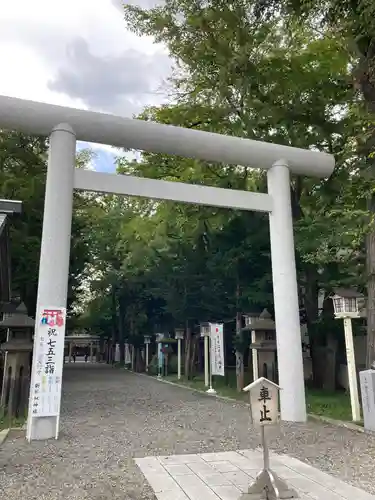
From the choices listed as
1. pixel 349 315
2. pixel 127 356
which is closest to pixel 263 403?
pixel 349 315

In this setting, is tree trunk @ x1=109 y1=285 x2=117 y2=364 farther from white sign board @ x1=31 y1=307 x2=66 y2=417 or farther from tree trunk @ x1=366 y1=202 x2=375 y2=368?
white sign board @ x1=31 y1=307 x2=66 y2=417

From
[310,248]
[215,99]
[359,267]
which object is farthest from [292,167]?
[215,99]

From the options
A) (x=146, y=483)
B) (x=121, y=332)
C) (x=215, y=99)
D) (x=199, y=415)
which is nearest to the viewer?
(x=146, y=483)

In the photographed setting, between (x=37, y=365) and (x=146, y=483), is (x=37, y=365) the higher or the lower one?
the higher one

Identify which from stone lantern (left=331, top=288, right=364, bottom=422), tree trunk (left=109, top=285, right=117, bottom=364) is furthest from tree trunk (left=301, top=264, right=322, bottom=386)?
tree trunk (left=109, top=285, right=117, bottom=364)

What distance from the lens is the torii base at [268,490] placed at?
3.92 m

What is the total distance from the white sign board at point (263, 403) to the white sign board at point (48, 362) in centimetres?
400

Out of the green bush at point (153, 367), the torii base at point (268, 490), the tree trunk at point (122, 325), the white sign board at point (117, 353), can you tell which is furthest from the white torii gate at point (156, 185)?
the white sign board at point (117, 353)

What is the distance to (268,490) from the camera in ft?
13.0

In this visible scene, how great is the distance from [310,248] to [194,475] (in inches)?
304

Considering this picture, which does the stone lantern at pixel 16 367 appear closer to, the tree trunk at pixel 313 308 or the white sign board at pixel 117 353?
the tree trunk at pixel 313 308

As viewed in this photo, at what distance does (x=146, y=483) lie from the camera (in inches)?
180

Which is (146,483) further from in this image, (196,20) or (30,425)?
(196,20)

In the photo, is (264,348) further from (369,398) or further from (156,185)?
(156,185)
